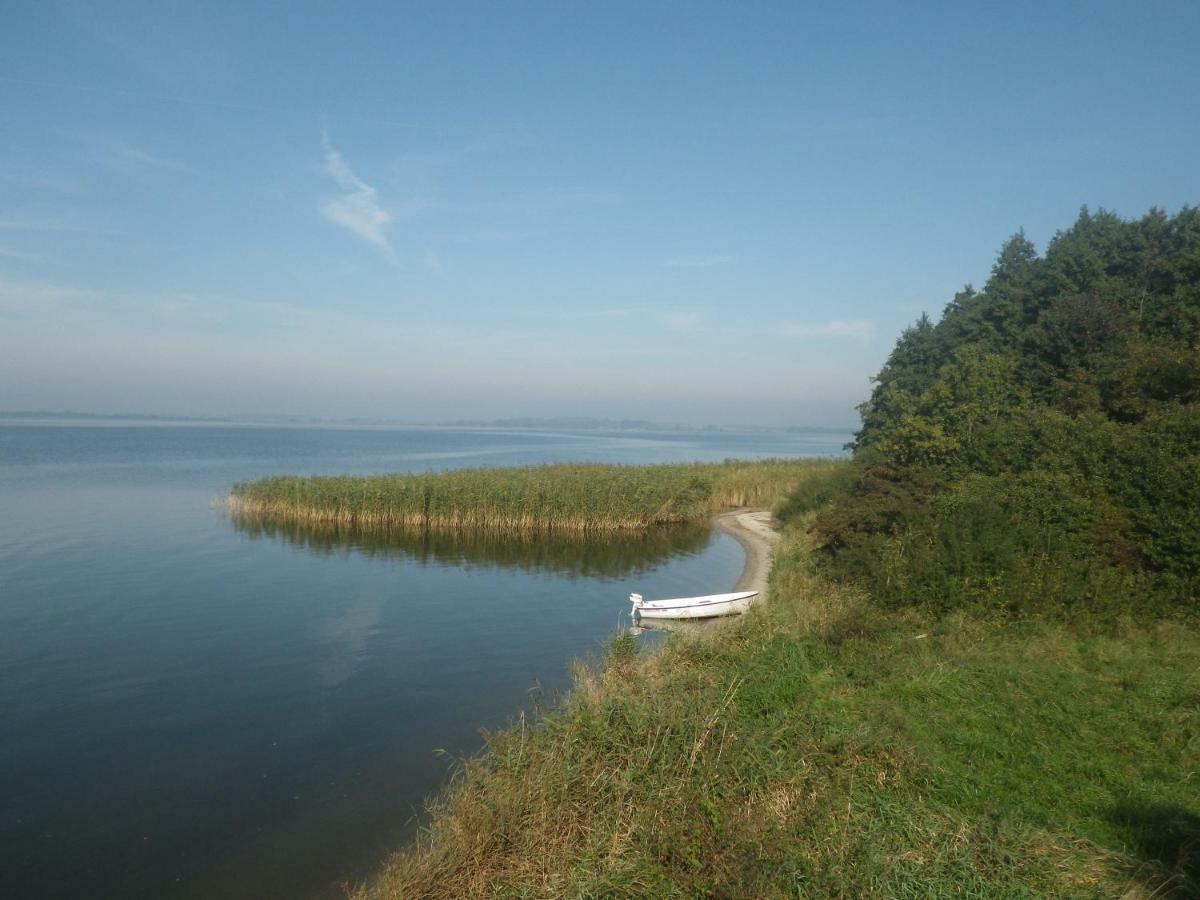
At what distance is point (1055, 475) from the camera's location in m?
13.8

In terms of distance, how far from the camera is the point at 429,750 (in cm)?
1029

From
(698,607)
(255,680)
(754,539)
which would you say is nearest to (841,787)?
(698,607)

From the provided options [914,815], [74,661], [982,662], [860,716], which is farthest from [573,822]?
[74,661]

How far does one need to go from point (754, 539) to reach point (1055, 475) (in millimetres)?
14192

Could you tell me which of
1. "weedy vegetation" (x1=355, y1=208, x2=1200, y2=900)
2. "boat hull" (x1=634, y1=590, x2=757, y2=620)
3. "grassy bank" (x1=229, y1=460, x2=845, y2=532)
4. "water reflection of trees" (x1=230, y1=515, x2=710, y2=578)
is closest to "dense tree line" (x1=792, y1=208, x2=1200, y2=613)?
"weedy vegetation" (x1=355, y1=208, x2=1200, y2=900)

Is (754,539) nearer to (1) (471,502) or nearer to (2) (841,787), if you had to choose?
(1) (471,502)

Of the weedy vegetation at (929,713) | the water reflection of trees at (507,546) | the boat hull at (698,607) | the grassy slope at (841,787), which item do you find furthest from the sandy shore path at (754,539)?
the grassy slope at (841,787)

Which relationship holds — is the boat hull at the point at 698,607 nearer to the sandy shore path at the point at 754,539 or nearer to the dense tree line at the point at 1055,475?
the sandy shore path at the point at 754,539

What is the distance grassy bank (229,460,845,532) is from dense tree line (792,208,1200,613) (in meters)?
8.54

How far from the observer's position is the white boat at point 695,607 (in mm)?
15922

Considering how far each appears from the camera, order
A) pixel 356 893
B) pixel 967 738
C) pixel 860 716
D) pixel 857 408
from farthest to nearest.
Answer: pixel 857 408 → pixel 860 716 → pixel 967 738 → pixel 356 893

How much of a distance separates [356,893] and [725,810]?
321cm

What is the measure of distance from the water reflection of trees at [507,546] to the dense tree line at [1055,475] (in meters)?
6.36

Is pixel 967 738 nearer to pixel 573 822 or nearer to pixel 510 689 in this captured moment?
pixel 573 822
